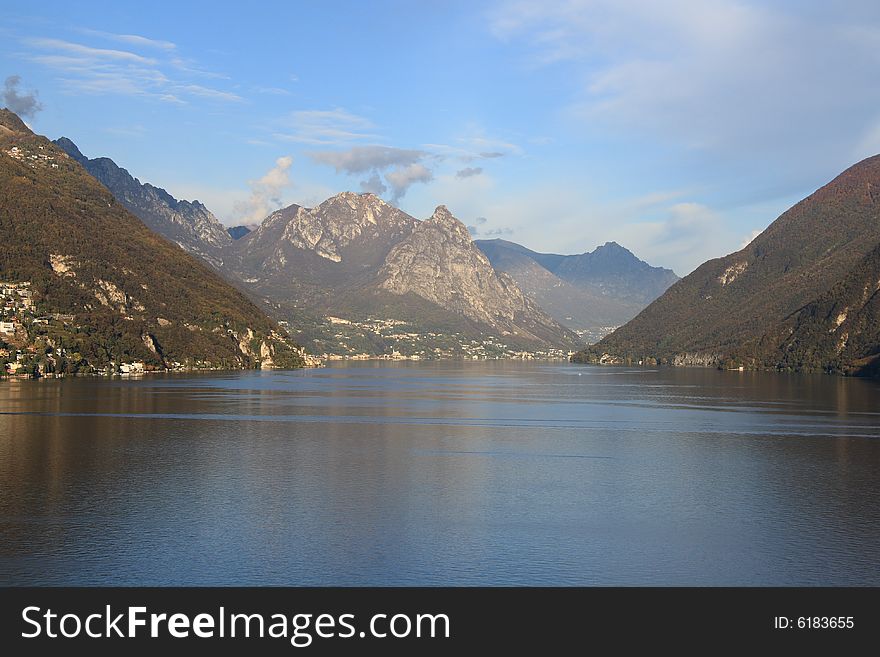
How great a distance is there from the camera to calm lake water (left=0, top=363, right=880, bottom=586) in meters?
45.6

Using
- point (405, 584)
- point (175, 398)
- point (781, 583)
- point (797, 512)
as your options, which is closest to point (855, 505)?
point (797, 512)

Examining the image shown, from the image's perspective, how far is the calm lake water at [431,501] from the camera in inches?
1796

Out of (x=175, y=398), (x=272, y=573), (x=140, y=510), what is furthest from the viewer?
(x=175, y=398)

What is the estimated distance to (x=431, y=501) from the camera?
62.9 meters

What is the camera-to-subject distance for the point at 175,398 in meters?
161

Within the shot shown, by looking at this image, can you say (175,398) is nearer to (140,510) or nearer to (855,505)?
(140,510)

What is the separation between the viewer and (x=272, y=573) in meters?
44.4

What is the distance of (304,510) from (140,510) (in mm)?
11165

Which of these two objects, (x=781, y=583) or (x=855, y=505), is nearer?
(x=781, y=583)
